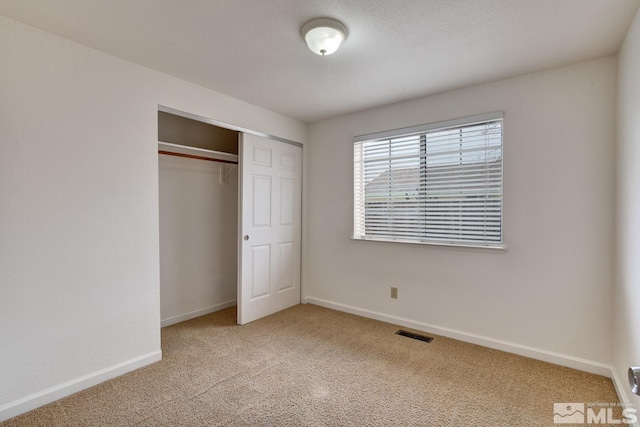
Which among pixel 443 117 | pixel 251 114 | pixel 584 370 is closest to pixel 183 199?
pixel 251 114

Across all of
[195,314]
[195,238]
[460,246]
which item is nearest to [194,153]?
[195,238]

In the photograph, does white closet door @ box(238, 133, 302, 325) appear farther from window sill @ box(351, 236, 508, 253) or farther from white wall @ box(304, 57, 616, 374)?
white wall @ box(304, 57, 616, 374)

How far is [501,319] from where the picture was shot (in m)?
2.72

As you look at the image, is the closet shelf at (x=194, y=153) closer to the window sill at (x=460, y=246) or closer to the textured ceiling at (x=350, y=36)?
the textured ceiling at (x=350, y=36)

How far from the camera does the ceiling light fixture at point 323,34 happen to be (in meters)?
1.86

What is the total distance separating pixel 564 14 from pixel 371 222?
232 cm

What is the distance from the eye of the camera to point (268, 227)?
3.62m

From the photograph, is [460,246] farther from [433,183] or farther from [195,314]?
[195,314]

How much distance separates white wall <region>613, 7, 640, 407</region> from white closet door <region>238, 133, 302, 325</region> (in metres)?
2.99

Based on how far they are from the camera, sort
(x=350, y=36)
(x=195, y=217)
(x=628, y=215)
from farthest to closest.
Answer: (x=195, y=217) → (x=350, y=36) → (x=628, y=215)

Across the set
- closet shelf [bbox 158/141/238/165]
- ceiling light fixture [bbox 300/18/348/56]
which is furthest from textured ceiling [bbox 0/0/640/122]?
closet shelf [bbox 158/141/238/165]

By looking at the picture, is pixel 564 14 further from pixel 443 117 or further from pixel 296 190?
pixel 296 190

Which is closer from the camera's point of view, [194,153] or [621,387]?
[621,387]

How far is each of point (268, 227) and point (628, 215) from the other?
9.93 ft
